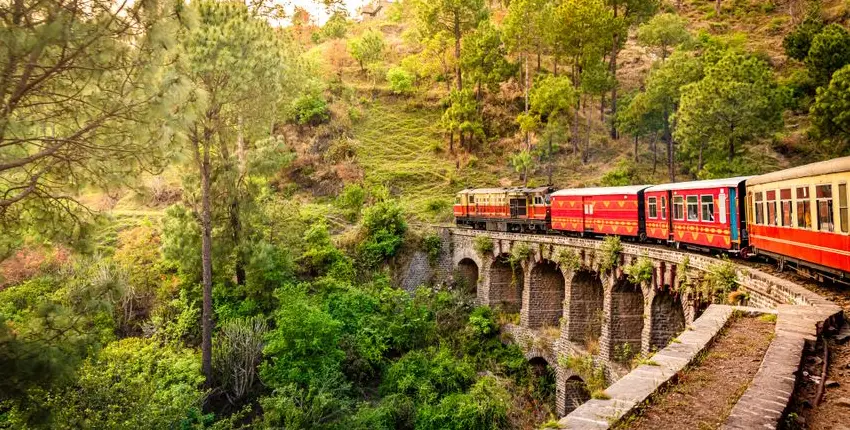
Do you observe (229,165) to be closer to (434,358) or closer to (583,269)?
(434,358)

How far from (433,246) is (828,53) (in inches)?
963

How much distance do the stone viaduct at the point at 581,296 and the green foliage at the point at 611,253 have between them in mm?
89

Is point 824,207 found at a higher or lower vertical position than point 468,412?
higher

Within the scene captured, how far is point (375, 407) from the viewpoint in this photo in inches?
657

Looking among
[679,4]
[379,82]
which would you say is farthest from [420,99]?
[679,4]

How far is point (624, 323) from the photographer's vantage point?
15180mm

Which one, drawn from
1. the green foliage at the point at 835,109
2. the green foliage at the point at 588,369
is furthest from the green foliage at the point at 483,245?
Answer: the green foliage at the point at 835,109

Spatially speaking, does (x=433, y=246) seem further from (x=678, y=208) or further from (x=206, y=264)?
(x=678, y=208)

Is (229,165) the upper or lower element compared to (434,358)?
upper

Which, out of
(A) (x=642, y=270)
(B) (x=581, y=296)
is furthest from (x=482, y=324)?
(A) (x=642, y=270)

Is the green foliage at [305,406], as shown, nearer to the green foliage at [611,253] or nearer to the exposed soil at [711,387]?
the green foliage at [611,253]

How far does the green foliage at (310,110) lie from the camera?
36.7 metres

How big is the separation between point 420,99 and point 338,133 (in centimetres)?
1009

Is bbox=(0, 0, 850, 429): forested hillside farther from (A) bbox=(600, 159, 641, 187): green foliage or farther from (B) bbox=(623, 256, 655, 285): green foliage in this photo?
(B) bbox=(623, 256, 655, 285): green foliage
